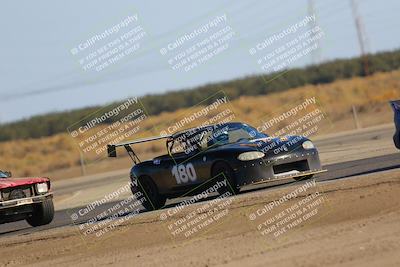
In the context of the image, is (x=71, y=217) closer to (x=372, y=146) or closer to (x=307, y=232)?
(x=307, y=232)

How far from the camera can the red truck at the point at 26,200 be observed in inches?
683

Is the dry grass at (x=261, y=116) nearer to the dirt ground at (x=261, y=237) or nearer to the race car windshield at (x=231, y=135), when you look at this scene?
the race car windshield at (x=231, y=135)

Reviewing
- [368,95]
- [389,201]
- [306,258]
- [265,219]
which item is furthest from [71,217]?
[368,95]

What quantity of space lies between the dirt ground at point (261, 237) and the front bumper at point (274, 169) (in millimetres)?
390

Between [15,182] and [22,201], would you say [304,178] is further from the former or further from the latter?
[15,182]

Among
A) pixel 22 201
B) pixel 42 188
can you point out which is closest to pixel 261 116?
pixel 42 188

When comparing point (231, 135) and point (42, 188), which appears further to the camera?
point (42, 188)

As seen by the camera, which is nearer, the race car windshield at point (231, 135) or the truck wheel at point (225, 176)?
the truck wheel at point (225, 176)

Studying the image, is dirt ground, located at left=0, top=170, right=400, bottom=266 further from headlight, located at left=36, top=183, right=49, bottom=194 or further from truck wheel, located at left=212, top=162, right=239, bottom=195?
headlight, located at left=36, top=183, right=49, bottom=194

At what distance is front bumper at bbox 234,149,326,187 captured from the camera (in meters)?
15.6

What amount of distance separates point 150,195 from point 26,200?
2.21m

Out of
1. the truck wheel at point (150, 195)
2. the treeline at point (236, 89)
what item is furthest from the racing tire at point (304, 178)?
the treeline at point (236, 89)

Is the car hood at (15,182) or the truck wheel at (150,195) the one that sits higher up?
the car hood at (15,182)

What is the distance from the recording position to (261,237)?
11.1 meters
